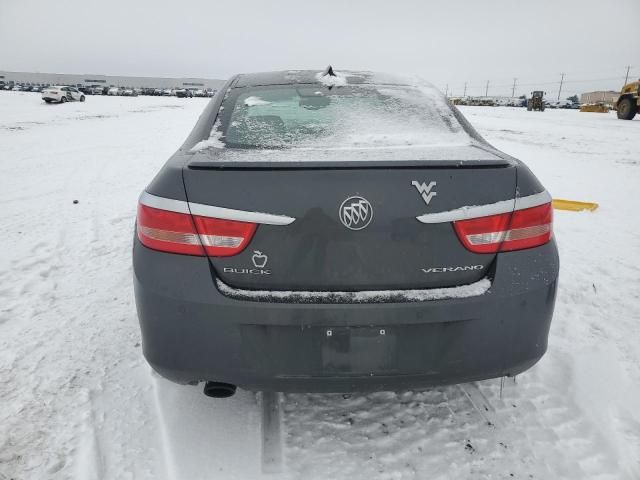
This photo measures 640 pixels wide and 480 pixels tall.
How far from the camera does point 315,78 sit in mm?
2867

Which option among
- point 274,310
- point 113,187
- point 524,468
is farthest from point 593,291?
point 113,187

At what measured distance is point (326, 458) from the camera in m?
1.94

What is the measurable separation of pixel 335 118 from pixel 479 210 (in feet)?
3.26

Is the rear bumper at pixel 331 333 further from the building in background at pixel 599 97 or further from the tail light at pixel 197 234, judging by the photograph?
the building in background at pixel 599 97

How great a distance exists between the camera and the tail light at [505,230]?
5.64 feet

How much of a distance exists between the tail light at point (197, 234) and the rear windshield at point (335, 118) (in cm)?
47

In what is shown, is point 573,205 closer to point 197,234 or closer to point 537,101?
point 197,234

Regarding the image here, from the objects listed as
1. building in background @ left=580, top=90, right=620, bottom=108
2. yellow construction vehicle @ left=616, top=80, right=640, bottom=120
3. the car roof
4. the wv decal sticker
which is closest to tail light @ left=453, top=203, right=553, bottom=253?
the wv decal sticker

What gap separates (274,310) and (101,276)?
9.11ft

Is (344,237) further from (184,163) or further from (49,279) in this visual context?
(49,279)

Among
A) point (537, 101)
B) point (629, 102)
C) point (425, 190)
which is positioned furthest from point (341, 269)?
point (537, 101)

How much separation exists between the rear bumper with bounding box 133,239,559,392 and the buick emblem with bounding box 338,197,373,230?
11.9 inches

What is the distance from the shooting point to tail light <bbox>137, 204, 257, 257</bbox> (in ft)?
5.48

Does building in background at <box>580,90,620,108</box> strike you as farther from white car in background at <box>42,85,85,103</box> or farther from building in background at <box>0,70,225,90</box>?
building in background at <box>0,70,225,90</box>
